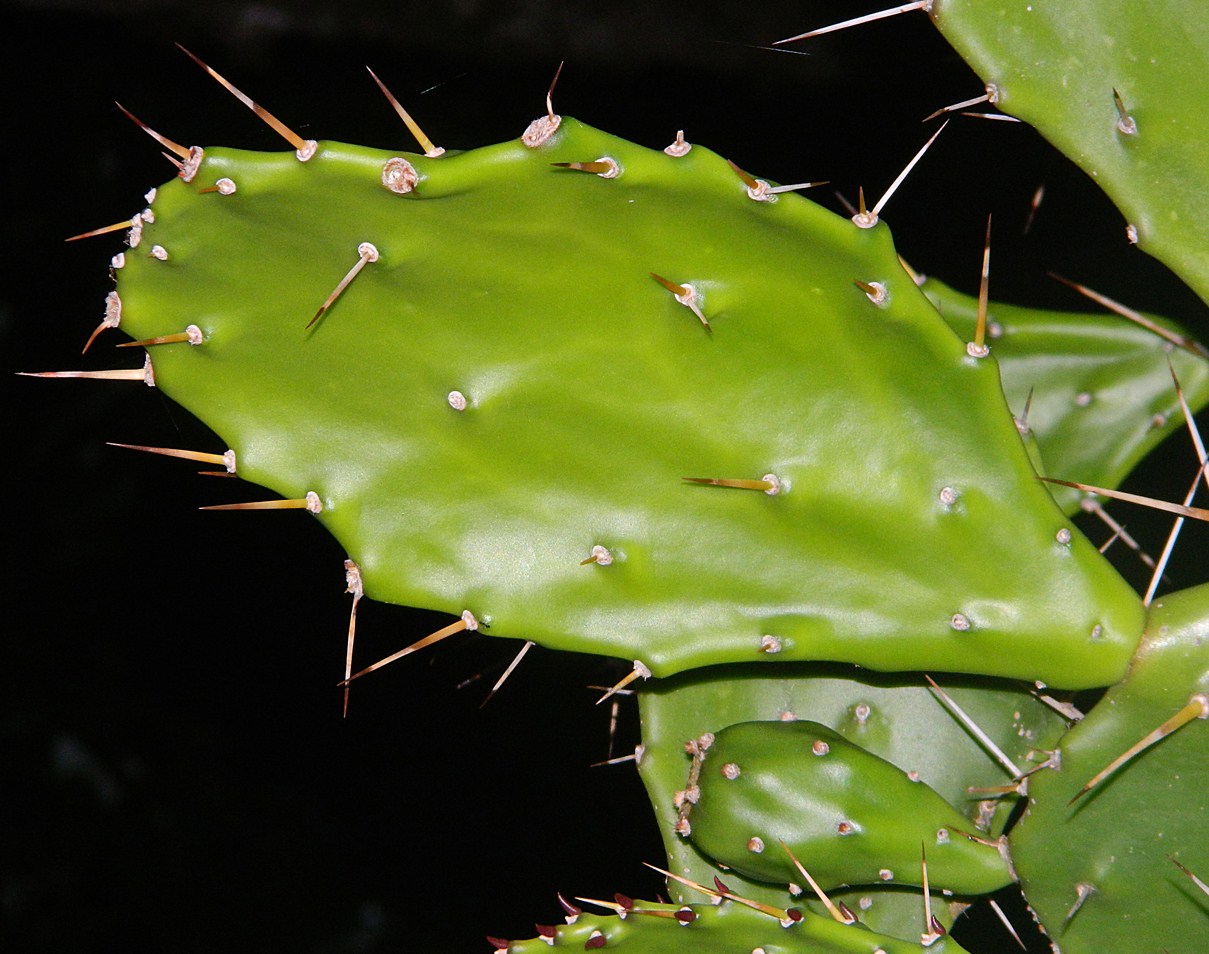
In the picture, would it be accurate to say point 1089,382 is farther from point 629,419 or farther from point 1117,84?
point 629,419

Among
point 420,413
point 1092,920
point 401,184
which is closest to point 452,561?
point 420,413

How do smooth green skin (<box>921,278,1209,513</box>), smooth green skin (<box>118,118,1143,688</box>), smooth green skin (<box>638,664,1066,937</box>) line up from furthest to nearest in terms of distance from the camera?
smooth green skin (<box>921,278,1209,513</box>), smooth green skin (<box>638,664,1066,937</box>), smooth green skin (<box>118,118,1143,688</box>)

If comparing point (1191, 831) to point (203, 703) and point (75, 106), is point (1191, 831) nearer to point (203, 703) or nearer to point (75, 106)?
point (203, 703)

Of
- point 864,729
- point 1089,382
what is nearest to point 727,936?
point 864,729

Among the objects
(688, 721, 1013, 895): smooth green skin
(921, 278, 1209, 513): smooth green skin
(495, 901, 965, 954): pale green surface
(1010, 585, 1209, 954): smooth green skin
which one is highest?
(921, 278, 1209, 513): smooth green skin

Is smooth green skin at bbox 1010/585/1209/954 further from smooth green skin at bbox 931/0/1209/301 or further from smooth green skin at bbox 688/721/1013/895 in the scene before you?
smooth green skin at bbox 931/0/1209/301

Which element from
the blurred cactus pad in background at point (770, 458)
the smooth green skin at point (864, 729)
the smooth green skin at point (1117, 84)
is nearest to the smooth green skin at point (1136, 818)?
the blurred cactus pad in background at point (770, 458)

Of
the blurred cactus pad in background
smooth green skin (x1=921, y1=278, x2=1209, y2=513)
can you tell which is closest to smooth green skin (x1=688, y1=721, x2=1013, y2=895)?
the blurred cactus pad in background
